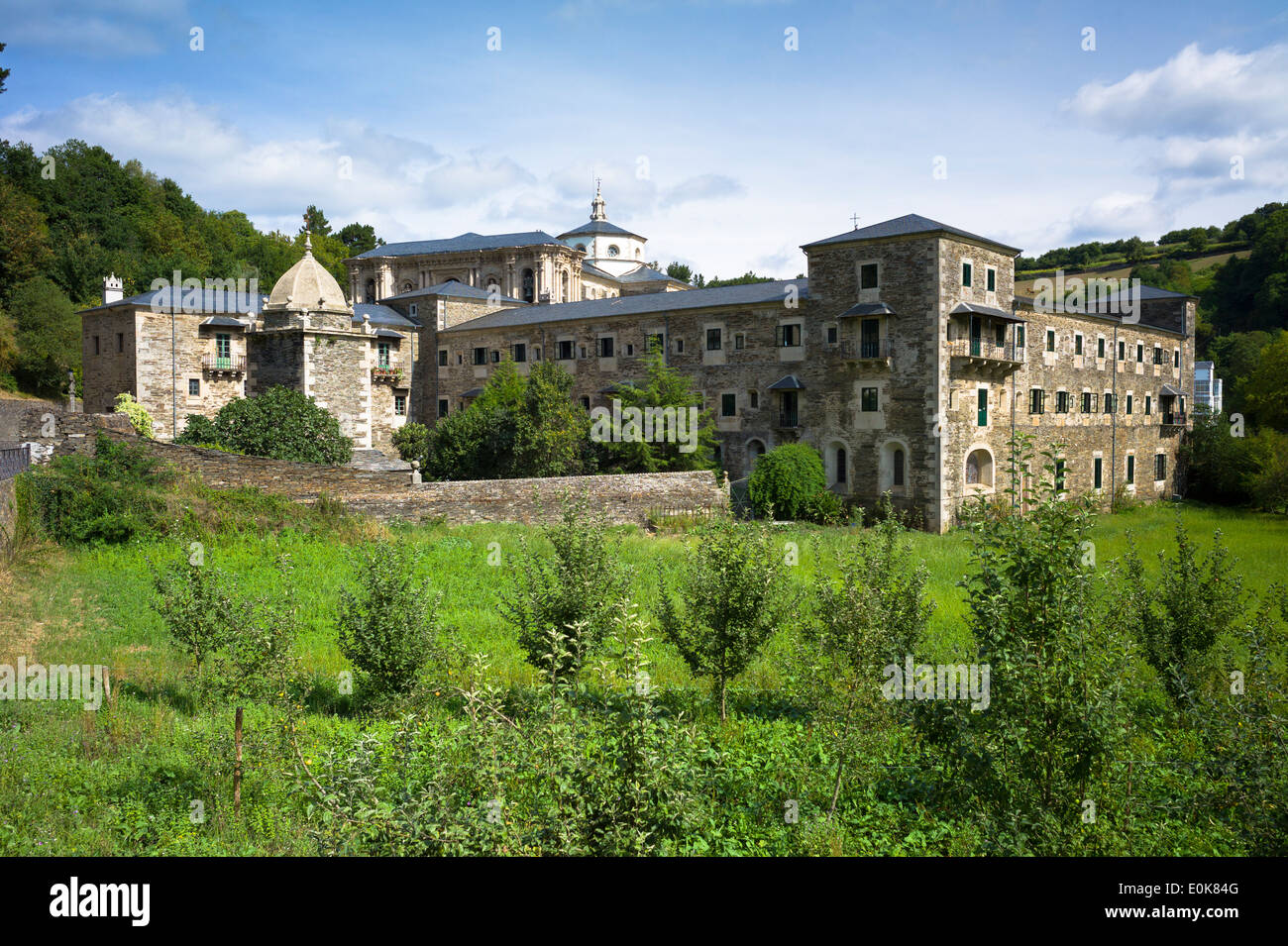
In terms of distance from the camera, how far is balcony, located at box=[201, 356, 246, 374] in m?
41.9

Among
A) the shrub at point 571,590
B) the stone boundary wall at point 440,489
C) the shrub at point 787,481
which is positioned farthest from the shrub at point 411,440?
the shrub at point 571,590

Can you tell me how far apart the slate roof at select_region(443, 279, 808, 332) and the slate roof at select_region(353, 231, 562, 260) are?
34.2 ft

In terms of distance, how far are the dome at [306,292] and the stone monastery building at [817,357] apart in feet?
0.38

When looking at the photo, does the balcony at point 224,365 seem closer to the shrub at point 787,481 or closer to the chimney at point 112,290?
the chimney at point 112,290

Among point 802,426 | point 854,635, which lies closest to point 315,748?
point 854,635

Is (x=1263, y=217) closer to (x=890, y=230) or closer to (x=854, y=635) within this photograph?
(x=890, y=230)

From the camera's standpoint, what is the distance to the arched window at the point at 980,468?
1380 inches

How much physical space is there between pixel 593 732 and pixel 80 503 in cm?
1945

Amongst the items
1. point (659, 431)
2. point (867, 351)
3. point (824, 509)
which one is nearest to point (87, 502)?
point (659, 431)

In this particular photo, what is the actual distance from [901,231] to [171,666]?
1187 inches

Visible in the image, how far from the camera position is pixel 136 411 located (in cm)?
3784

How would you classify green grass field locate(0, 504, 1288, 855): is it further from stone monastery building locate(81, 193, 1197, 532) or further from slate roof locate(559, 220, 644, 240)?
slate roof locate(559, 220, 644, 240)
